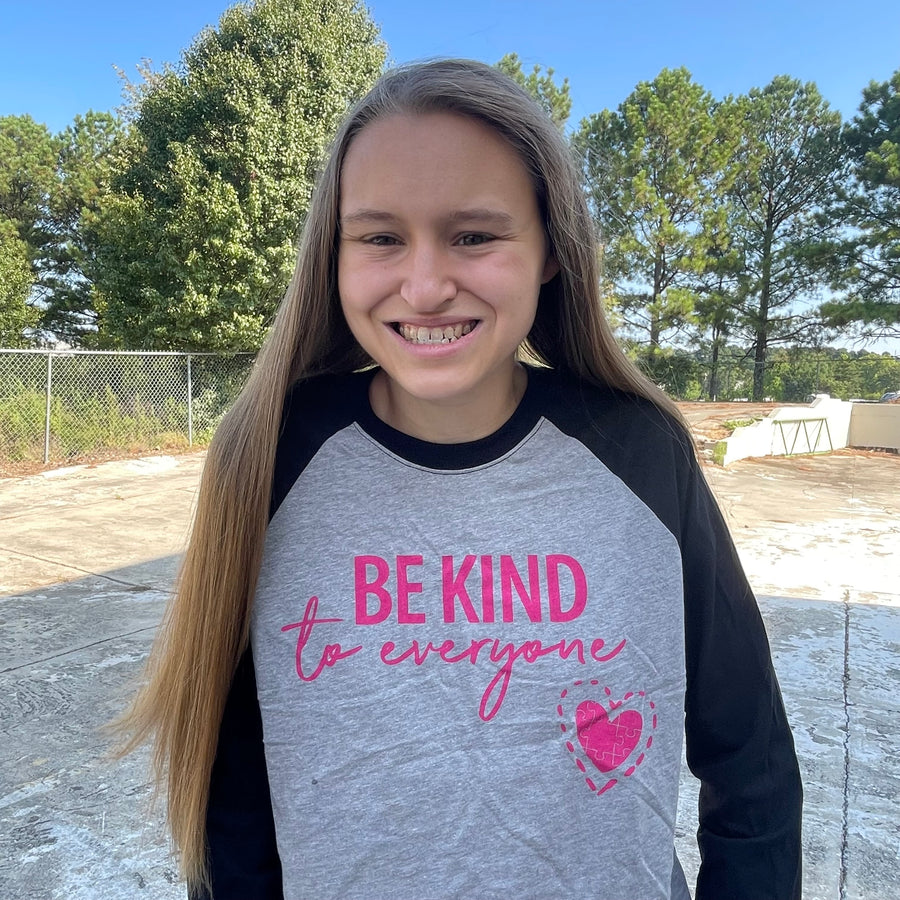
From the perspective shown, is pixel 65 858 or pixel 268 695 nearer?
pixel 268 695

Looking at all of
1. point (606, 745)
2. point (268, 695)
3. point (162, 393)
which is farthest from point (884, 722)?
point (162, 393)

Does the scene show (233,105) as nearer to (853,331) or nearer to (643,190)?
(643,190)

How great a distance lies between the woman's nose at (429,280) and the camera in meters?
0.87

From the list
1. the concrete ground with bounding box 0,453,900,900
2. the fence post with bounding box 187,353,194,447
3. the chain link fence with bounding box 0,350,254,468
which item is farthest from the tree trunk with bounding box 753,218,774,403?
the concrete ground with bounding box 0,453,900,900

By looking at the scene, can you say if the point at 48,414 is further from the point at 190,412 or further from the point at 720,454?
the point at 720,454

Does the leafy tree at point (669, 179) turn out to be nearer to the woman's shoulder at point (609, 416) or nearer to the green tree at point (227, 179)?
the green tree at point (227, 179)

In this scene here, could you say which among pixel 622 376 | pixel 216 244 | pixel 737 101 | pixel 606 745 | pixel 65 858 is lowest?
pixel 65 858

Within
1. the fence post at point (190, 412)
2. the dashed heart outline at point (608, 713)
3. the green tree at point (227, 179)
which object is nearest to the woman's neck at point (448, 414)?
the dashed heart outline at point (608, 713)

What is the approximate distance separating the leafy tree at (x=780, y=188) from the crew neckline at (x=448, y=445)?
80.9ft

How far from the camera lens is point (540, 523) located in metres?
0.91

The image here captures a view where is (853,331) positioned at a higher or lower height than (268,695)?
higher

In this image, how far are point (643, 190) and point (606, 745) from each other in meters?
21.8

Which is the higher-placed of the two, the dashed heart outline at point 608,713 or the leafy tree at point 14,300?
the leafy tree at point 14,300

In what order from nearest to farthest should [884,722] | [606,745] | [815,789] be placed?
[606,745] < [815,789] < [884,722]
